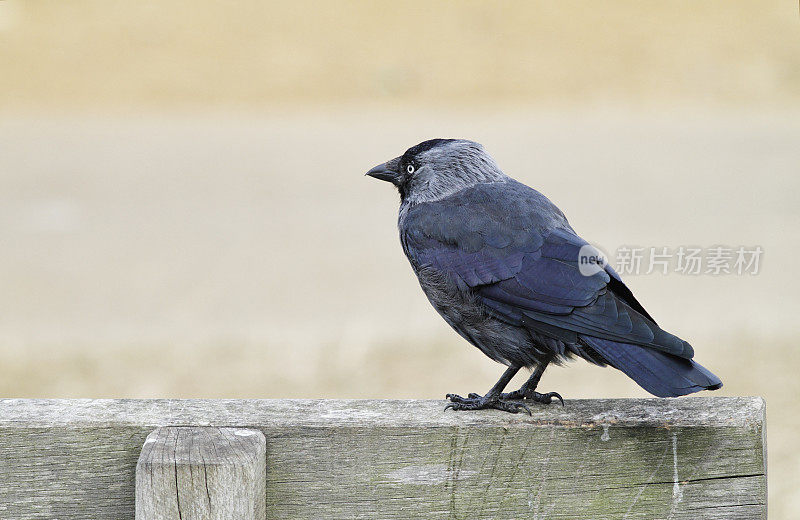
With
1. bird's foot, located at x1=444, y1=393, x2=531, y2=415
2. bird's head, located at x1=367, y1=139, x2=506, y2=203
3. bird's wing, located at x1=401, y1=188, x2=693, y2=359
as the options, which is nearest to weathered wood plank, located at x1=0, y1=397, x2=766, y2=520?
bird's foot, located at x1=444, y1=393, x2=531, y2=415

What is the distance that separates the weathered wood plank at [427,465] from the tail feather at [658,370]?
0.32 m

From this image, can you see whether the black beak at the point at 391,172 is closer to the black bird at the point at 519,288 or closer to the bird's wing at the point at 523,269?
the black bird at the point at 519,288

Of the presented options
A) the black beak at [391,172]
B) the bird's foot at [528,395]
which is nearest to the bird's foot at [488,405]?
the bird's foot at [528,395]

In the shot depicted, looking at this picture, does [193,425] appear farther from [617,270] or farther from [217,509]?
[617,270]

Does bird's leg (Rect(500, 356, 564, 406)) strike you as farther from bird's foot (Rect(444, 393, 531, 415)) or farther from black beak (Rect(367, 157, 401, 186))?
black beak (Rect(367, 157, 401, 186))

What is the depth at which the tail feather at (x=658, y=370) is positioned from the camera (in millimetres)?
2494

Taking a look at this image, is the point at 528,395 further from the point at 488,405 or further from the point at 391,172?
the point at 391,172

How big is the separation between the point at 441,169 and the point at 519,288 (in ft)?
2.79

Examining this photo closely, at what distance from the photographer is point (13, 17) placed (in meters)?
24.4

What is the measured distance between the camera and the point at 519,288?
3088 mm

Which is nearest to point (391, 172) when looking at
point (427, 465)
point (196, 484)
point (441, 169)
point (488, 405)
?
point (441, 169)

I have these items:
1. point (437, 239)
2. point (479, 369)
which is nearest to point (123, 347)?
point (479, 369)

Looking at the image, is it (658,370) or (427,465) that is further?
(658,370)

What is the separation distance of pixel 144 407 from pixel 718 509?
119 centimetres
